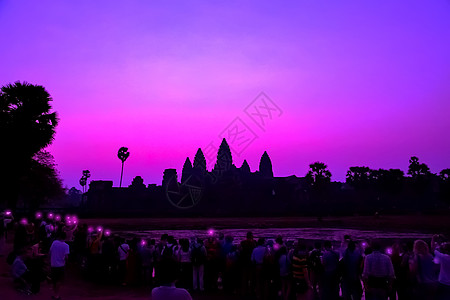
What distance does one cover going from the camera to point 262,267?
35.6 feet

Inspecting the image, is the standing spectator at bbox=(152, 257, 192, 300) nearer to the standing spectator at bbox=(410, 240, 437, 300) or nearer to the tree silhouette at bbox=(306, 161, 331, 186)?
the standing spectator at bbox=(410, 240, 437, 300)

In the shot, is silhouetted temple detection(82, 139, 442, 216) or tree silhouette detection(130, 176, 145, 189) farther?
tree silhouette detection(130, 176, 145, 189)

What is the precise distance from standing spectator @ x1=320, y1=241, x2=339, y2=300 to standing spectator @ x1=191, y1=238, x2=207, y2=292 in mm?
3999

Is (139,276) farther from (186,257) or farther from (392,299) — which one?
(392,299)

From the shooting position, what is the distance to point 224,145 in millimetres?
131750

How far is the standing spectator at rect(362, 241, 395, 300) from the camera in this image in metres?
7.75

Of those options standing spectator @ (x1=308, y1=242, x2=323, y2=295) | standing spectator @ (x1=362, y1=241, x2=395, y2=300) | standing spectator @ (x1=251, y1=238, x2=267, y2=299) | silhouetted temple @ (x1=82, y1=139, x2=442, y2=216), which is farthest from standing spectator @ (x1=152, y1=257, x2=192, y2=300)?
silhouetted temple @ (x1=82, y1=139, x2=442, y2=216)

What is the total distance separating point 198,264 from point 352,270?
4.99 meters

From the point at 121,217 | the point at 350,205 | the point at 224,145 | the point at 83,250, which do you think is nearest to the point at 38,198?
the point at 121,217

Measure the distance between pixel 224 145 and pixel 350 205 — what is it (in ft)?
186

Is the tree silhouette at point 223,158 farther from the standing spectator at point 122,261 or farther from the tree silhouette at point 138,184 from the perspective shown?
the standing spectator at point 122,261

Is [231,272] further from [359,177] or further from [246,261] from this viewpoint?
[359,177]

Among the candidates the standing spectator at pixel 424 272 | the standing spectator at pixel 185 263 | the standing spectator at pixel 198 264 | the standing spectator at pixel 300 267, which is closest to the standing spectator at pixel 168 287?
the standing spectator at pixel 424 272

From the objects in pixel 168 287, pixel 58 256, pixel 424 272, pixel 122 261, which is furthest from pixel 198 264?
pixel 168 287
